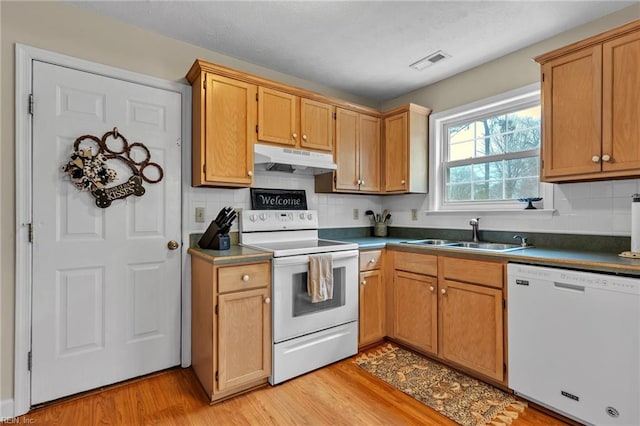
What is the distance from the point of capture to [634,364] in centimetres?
149

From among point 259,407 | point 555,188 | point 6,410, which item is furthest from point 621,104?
point 6,410

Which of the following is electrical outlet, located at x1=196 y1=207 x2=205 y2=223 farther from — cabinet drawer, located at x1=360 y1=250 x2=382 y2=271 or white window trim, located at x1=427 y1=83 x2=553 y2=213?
white window trim, located at x1=427 y1=83 x2=553 y2=213

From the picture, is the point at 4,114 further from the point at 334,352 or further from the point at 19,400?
the point at 334,352

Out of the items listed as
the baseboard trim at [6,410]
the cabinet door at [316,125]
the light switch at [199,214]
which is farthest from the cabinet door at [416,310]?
the baseboard trim at [6,410]

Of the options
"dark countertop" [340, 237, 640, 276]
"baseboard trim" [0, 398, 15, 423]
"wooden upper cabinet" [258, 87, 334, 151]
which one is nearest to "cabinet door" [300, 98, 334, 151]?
"wooden upper cabinet" [258, 87, 334, 151]

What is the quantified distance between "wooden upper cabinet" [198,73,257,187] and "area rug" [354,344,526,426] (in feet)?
5.67

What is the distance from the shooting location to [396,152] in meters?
3.15

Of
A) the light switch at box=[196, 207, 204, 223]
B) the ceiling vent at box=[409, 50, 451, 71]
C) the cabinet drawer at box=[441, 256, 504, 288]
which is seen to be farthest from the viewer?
the ceiling vent at box=[409, 50, 451, 71]

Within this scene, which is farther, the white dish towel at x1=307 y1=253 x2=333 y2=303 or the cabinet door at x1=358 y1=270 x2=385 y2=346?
the cabinet door at x1=358 y1=270 x2=385 y2=346

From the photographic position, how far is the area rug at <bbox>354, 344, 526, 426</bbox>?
179cm

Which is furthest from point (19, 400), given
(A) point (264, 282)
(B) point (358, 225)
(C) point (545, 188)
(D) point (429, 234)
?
(C) point (545, 188)

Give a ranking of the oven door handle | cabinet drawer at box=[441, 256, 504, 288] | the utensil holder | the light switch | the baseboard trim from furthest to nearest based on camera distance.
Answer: the utensil holder
the light switch
the oven door handle
cabinet drawer at box=[441, 256, 504, 288]
the baseboard trim

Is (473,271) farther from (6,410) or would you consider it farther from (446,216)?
(6,410)

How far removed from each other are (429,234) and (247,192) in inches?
71.2
